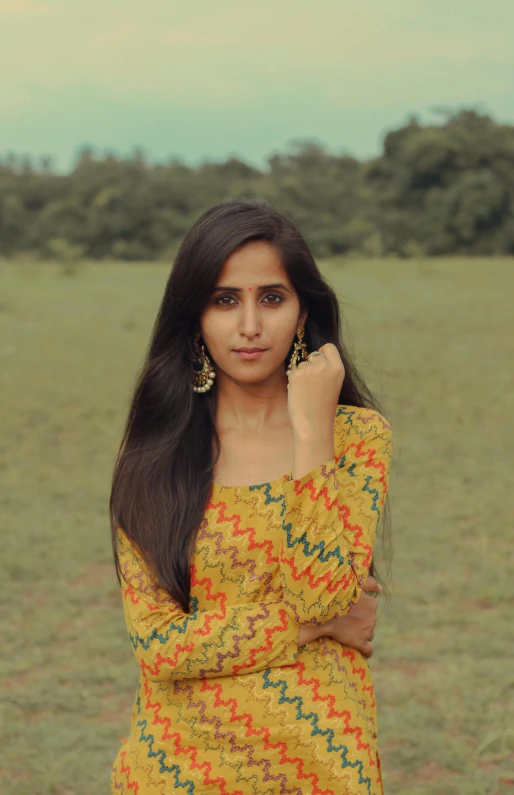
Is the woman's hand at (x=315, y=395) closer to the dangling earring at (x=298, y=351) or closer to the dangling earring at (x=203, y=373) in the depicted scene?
the dangling earring at (x=298, y=351)

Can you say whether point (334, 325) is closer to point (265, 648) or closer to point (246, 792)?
point (265, 648)

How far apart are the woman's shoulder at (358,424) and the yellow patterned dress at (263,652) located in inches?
2.2

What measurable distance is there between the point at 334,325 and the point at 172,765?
855mm

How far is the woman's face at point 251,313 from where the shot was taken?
1874 mm

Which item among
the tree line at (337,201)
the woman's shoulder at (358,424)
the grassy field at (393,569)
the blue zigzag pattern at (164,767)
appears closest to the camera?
the blue zigzag pattern at (164,767)

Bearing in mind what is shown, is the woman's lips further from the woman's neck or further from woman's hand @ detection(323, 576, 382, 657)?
woman's hand @ detection(323, 576, 382, 657)

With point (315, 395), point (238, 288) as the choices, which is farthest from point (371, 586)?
point (238, 288)

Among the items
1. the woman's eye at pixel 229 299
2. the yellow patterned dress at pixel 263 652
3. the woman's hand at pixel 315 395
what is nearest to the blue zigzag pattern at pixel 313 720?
the yellow patterned dress at pixel 263 652

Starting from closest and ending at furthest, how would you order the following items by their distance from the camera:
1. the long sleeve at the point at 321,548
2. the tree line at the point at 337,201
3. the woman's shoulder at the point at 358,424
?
the long sleeve at the point at 321,548
the woman's shoulder at the point at 358,424
the tree line at the point at 337,201

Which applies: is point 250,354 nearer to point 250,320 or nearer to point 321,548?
point 250,320

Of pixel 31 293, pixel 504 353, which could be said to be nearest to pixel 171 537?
pixel 504 353

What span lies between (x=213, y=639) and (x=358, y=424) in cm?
47

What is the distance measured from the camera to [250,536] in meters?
1.84

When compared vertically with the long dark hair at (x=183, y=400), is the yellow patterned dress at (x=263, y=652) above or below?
below
